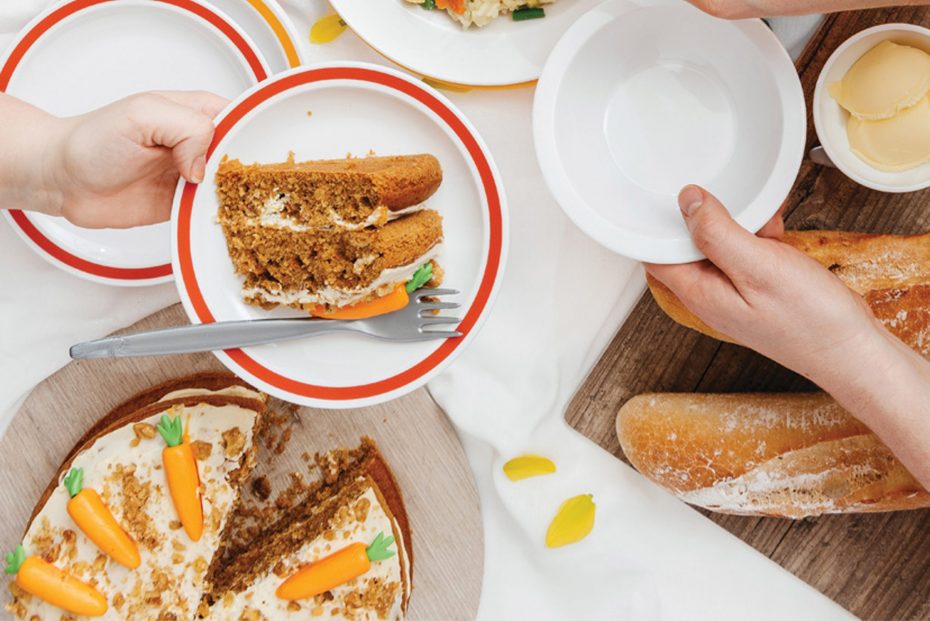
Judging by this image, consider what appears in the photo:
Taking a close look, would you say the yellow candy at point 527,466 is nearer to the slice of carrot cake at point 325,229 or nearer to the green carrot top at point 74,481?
the slice of carrot cake at point 325,229

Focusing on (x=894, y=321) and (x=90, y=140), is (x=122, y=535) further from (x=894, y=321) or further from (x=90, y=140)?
(x=894, y=321)

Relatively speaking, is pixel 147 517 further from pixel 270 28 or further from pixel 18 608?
pixel 270 28

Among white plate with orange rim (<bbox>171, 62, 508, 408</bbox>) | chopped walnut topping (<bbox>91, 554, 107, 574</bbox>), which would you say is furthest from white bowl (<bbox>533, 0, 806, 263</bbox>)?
chopped walnut topping (<bbox>91, 554, 107, 574</bbox>)

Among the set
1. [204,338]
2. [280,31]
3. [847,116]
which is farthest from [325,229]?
[847,116]

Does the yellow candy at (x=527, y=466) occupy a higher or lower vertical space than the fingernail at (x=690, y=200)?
lower

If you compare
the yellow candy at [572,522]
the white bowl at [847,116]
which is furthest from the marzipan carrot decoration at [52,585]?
the white bowl at [847,116]

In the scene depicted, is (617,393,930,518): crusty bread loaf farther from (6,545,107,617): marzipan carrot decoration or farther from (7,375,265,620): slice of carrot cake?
(6,545,107,617): marzipan carrot decoration
